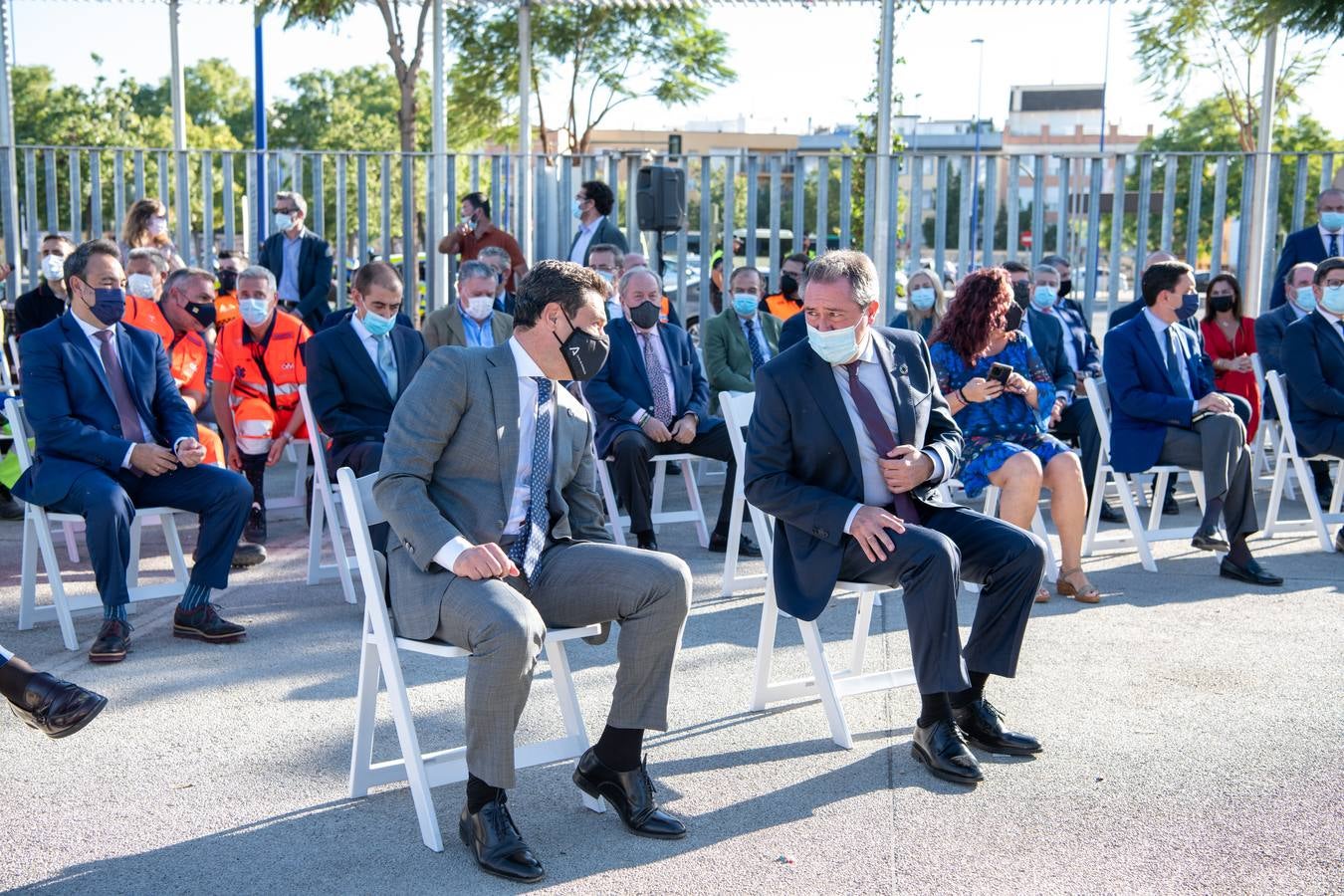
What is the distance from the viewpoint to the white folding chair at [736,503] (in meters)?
5.96

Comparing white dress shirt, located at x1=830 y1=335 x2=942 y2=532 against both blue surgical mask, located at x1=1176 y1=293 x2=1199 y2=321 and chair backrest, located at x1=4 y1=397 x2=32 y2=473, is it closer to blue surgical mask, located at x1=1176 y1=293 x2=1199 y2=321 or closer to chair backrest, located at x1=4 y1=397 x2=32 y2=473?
blue surgical mask, located at x1=1176 y1=293 x2=1199 y2=321

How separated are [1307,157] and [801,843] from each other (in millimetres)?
9420

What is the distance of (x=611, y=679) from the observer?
536 cm

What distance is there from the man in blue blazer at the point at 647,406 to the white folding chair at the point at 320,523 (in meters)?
1.54

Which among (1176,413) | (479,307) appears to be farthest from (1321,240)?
(479,307)

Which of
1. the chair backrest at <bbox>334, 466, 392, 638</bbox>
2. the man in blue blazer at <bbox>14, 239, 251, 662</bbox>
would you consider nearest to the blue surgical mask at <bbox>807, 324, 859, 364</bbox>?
the chair backrest at <bbox>334, 466, 392, 638</bbox>

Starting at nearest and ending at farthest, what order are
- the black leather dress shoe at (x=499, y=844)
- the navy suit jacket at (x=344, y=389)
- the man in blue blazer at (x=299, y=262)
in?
1. the black leather dress shoe at (x=499, y=844)
2. the navy suit jacket at (x=344, y=389)
3. the man in blue blazer at (x=299, y=262)

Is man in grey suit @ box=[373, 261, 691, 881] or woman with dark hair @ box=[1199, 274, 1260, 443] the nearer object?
man in grey suit @ box=[373, 261, 691, 881]

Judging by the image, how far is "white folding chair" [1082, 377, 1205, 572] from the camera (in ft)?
24.0

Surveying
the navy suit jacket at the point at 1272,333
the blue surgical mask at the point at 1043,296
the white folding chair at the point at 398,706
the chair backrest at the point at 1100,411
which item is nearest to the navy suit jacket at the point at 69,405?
the white folding chair at the point at 398,706

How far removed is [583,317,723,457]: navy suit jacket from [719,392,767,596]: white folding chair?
1178mm

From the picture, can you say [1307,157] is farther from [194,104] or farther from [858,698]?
[194,104]

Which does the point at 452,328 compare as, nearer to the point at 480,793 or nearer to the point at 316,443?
the point at 316,443

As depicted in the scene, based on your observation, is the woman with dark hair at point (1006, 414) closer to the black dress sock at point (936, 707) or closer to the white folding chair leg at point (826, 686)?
the white folding chair leg at point (826, 686)
